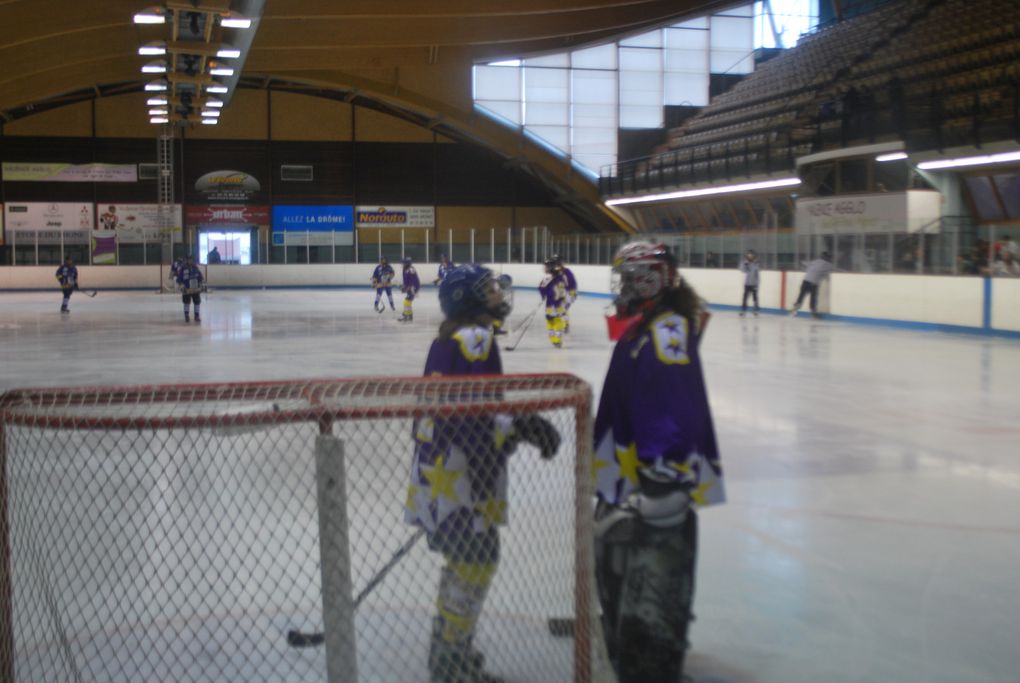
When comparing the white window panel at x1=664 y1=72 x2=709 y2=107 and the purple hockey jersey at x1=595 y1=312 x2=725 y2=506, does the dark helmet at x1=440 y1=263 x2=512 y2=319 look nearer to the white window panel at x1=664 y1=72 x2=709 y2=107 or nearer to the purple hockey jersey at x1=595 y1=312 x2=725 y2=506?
the purple hockey jersey at x1=595 y1=312 x2=725 y2=506

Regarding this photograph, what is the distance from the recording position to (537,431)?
9.93 feet

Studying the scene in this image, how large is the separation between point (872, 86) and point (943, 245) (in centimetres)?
1141

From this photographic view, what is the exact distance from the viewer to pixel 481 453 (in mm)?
3062

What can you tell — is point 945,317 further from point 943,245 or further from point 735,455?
point 735,455

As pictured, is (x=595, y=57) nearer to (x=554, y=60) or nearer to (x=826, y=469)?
(x=554, y=60)

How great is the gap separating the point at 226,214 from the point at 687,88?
19308mm

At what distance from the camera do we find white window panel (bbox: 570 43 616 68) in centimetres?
4238

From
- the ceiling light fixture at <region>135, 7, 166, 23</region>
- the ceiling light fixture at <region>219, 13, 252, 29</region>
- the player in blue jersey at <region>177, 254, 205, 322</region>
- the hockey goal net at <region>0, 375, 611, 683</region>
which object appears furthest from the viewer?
the player in blue jersey at <region>177, 254, 205, 322</region>

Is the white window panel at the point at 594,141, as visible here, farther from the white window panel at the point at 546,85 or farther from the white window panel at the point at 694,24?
the white window panel at the point at 694,24

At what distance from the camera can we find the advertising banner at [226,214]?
42219 millimetres

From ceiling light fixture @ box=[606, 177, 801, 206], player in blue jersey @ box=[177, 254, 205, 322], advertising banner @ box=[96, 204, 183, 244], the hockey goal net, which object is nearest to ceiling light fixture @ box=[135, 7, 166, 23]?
player in blue jersey @ box=[177, 254, 205, 322]

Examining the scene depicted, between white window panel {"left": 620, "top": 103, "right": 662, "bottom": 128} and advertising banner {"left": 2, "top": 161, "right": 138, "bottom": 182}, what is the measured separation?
64.4 feet

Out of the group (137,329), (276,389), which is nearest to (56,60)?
(137,329)

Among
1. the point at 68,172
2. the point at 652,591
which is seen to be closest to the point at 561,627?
the point at 652,591
